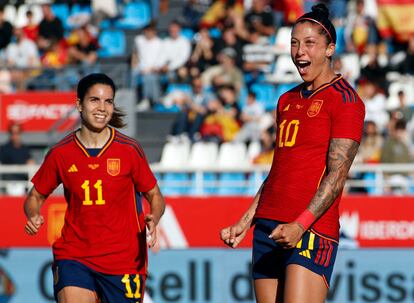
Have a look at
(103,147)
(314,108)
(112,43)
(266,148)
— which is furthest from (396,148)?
(314,108)

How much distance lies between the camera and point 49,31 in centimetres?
1905

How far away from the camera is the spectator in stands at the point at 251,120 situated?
1527 centimetres

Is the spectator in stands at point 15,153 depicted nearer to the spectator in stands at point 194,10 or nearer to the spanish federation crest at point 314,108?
the spectator in stands at point 194,10

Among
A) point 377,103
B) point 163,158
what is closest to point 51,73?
point 163,158

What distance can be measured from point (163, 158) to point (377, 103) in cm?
326

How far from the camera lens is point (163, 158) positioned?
15.5m

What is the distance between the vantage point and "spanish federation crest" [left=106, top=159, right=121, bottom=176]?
7062 millimetres

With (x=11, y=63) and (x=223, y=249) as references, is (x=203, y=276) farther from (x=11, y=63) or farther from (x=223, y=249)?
(x=11, y=63)

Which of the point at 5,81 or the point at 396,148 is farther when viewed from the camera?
the point at 5,81

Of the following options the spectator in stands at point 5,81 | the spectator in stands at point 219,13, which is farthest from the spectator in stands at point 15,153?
the spectator in stands at point 219,13

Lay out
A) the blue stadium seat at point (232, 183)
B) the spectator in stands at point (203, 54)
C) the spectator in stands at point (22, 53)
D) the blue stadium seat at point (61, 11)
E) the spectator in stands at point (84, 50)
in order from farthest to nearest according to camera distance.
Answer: the blue stadium seat at point (61, 11) → the spectator in stands at point (22, 53) → the spectator in stands at point (84, 50) → the spectator in stands at point (203, 54) → the blue stadium seat at point (232, 183)

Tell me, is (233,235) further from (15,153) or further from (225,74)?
(225,74)

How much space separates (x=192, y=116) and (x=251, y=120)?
3.37ft

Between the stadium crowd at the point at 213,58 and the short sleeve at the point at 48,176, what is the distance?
289 inches
